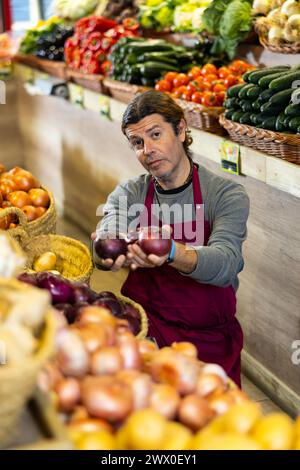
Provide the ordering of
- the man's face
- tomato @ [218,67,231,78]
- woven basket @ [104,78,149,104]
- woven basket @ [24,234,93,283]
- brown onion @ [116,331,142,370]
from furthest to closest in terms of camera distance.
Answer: woven basket @ [104,78,149,104], tomato @ [218,67,231,78], woven basket @ [24,234,93,283], the man's face, brown onion @ [116,331,142,370]

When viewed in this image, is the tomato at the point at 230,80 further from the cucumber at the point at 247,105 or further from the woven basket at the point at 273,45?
the cucumber at the point at 247,105

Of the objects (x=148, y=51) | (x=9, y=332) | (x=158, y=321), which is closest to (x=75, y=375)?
(x=9, y=332)

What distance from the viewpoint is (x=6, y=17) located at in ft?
29.4

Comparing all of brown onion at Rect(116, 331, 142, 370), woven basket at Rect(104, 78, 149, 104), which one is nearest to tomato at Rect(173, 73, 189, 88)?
woven basket at Rect(104, 78, 149, 104)

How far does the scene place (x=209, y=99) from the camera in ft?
12.2

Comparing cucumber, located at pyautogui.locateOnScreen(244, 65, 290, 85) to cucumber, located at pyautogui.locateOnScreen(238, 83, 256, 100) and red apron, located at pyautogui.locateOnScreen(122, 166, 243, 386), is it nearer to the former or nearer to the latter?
cucumber, located at pyautogui.locateOnScreen(238, 83, 256, 100)

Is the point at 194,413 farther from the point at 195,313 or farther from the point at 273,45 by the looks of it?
the point at 273,45

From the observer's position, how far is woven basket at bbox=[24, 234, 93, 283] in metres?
3.22

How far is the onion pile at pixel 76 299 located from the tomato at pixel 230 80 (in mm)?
2128

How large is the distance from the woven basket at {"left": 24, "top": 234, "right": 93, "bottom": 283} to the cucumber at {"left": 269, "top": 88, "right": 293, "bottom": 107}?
3.57 feet

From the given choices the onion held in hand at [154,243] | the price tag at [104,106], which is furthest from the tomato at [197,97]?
the onion held in hand at [154,243]

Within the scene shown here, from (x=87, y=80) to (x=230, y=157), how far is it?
226cm

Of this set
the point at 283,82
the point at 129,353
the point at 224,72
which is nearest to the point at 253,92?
the point at 283,82

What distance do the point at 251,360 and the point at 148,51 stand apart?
2428mm
